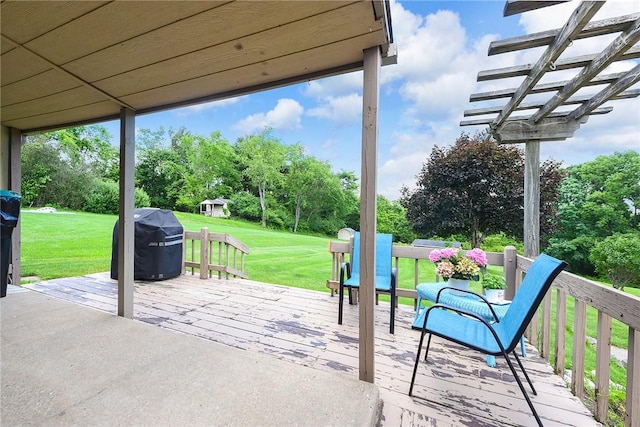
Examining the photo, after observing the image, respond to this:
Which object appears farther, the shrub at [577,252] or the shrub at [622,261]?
the shrub at [577,252]

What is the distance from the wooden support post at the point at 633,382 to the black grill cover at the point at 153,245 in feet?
15.8

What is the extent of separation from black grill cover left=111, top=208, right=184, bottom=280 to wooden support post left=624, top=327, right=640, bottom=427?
482 centimetres

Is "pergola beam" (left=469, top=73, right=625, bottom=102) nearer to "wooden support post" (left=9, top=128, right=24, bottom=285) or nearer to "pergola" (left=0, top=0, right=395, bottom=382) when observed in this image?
"pergola" (left=0, top=0, right=395, bottom=382)

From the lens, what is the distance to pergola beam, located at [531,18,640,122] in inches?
69.4

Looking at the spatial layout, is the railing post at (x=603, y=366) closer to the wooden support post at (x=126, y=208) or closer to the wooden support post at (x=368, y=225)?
the wooden support post at (x=368, y=225)

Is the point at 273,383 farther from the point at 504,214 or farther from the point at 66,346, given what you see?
the point at 504,214

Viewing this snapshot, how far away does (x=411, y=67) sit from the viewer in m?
9.53

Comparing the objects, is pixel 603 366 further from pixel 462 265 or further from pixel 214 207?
pixel 214 207

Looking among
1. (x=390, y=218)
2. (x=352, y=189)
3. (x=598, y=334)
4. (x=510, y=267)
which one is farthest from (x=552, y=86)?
(x=352, y=189)

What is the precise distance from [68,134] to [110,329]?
50.1 ft

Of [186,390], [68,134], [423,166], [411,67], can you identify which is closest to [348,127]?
[411,67]

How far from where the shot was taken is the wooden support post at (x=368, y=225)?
5.19 feet

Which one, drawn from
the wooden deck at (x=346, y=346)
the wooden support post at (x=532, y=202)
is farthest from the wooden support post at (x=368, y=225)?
the wooden support post at (x=532, y=202)

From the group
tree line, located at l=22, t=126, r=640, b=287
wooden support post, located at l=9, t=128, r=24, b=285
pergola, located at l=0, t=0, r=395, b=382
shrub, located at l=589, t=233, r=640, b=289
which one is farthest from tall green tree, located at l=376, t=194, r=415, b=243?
wooden support post, located at l=9, t=128, r=24, b=285
